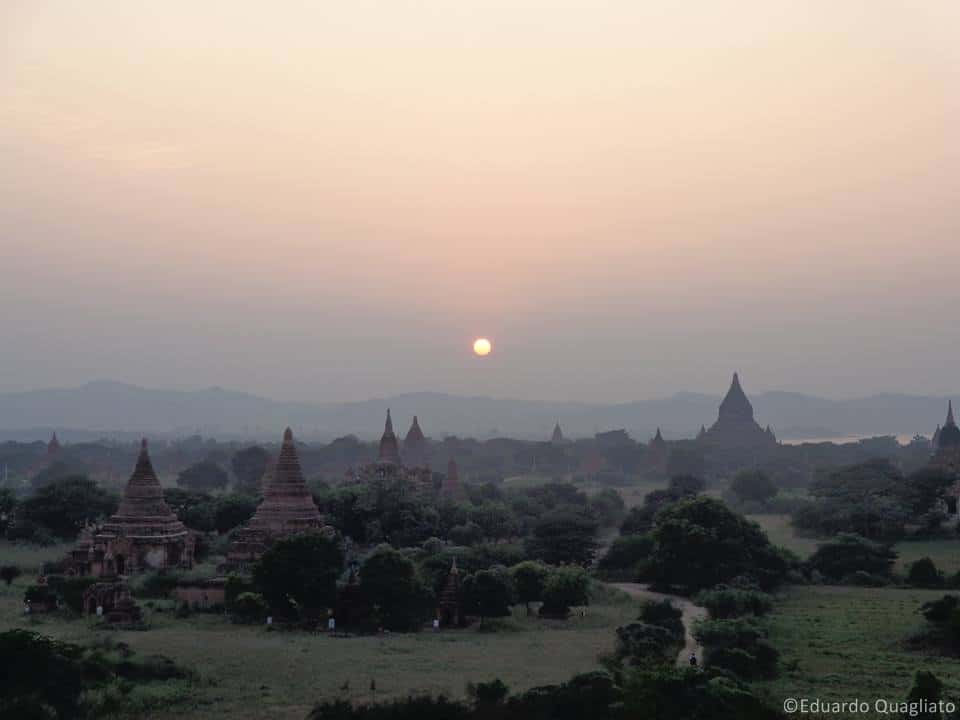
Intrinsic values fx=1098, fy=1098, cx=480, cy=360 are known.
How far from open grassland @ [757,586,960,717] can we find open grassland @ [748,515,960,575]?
7.18 m

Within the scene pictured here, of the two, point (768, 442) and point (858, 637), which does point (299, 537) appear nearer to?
point (858, 637)

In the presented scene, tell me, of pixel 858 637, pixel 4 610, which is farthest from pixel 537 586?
pixel 4 610

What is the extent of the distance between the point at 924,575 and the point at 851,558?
372 centimetres

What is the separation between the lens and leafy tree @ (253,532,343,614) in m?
38.0

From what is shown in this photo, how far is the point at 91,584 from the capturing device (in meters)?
39.8

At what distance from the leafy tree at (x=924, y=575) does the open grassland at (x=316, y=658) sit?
49.3ft

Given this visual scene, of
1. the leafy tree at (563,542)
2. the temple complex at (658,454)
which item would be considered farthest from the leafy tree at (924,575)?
the temple complex at (658,454)

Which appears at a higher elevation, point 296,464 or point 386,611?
point 296,464

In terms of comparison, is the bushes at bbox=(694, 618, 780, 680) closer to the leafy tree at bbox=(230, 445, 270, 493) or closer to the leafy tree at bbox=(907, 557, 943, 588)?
the leafy tree at bbox=(907, 557, 943, 588)

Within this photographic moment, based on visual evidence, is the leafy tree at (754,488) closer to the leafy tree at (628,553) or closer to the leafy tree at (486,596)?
the leafy tree at (628,553)

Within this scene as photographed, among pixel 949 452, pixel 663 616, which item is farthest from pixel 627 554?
pixel 949 452

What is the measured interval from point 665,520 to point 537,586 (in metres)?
10.7

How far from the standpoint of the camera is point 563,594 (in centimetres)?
4041

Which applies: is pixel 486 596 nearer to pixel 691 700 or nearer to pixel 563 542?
pixel 563 542
